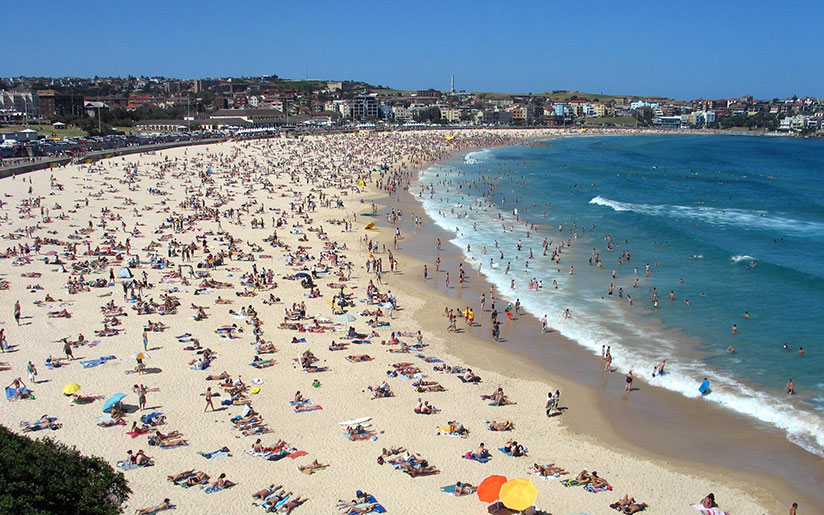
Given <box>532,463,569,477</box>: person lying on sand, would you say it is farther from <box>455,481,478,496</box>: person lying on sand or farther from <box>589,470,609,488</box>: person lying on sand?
<box>455,481,478,496</box>: person lying on sand

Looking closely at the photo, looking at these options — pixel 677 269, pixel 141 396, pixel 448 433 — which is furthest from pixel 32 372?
pixel 677 269


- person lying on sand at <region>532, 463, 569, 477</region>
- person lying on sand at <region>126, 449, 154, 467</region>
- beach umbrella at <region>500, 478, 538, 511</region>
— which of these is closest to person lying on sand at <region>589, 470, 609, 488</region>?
person lying on sand at <region>532, 463, 569, 477</region>

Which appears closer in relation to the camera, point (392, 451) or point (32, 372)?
point (392, 451)

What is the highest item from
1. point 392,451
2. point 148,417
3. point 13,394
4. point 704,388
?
point 13,394

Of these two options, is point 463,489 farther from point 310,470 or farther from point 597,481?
point 310,470

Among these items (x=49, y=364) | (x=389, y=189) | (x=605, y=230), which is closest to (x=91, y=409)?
(x=49, y=364)

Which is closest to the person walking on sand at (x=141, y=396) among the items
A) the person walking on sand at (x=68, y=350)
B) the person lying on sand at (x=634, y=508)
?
the person walking on sand at (x=68, y=350)
